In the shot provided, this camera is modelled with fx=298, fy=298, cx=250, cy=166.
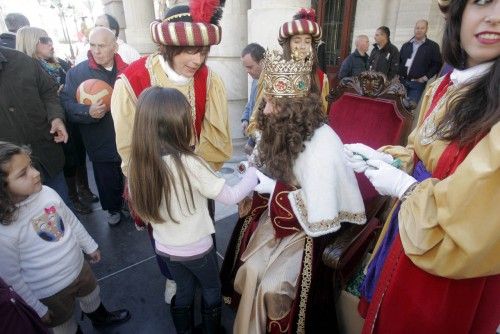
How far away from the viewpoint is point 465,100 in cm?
105

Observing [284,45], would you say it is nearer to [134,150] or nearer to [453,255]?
[134,150]

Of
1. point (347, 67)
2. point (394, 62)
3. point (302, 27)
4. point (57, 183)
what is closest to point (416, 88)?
point (394, 62)

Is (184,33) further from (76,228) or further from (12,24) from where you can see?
(12,24)

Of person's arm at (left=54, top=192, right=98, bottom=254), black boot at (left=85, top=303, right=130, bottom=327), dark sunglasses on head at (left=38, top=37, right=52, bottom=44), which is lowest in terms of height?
black boot at (left=85, top=303, right=130, bottom=327)

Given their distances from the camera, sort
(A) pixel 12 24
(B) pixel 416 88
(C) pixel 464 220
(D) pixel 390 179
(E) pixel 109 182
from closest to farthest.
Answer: (C) pixel 464 220 → (D) pixel 390 179 → (E) pixel 109 182 → (A) pixel 12 24 → (B) pixel 416 88

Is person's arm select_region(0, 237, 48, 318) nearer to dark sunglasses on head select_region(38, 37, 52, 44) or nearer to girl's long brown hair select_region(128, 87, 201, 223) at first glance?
girl's long brown hair select_region(128, 87, 201, 223)

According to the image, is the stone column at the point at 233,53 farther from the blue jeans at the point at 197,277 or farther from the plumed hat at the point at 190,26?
the blue jeans at the point at 197,277

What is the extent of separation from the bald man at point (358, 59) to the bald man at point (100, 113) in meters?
3.86

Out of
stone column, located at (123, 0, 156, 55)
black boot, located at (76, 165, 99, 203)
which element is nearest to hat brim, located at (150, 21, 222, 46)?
black boot, located at (76, 165, 99, 203)

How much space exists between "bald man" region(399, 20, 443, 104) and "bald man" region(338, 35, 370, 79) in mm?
598

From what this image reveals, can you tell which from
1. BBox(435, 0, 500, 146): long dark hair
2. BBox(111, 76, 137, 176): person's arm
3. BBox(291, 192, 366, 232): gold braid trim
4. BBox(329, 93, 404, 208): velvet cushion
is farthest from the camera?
BBox(329, 93, 404, 208): velvet cushion

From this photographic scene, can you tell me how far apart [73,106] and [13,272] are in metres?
1.80

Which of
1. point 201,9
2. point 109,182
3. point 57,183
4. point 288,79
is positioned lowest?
point 109,182

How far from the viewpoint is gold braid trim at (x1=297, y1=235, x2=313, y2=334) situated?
157cm
